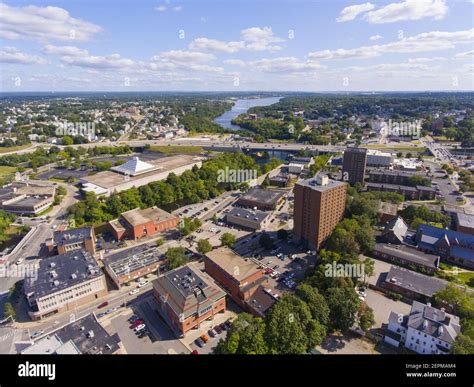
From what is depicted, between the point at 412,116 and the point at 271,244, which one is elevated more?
the point at 412,116

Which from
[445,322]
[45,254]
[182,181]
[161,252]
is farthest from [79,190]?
[445,322]

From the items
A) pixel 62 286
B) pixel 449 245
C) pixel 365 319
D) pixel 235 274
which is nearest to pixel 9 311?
pixel 62 286

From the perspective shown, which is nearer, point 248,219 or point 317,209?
point 317,209

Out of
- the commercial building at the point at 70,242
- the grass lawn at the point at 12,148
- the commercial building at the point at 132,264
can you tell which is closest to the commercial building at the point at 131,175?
the commercial building at the point at 70,242

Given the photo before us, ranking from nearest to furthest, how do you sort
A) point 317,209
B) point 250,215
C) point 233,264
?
point 233,264 → point 317,209 → point 250,215

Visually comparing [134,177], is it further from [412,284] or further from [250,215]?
[412,284]

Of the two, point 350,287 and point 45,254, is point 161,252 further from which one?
point 350,287

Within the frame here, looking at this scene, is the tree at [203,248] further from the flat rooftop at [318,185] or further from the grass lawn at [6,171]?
the grass lawn at [6,171]
